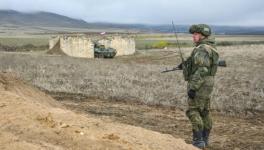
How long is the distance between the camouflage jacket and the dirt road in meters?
1.41

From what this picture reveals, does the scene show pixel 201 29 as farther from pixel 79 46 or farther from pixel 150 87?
pixel 79 46

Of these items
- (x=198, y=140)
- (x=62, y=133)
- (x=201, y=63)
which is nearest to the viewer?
(x=62, y=133)

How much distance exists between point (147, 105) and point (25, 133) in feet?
26.3

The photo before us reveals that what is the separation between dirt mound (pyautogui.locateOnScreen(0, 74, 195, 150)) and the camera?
818 centimetres

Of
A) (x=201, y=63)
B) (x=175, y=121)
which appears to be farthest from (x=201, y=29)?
(x=175, y=121)

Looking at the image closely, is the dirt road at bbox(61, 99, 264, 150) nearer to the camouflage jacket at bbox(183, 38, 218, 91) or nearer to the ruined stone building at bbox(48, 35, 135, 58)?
the camouflage jacket at bbox(183, 38, 218, 91)

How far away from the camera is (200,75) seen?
1000 cm

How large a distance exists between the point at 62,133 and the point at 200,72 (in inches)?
102

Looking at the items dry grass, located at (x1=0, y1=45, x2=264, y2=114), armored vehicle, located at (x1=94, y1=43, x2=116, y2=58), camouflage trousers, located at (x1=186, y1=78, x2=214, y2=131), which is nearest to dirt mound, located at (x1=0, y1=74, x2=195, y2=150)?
camouflage trousers, located at (x1=186, y1=78, x2=214, y2=131)

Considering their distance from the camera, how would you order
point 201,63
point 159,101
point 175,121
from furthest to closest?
point 159,101
point 175,121
point 201,63

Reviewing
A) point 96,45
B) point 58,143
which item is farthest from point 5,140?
point 96,45

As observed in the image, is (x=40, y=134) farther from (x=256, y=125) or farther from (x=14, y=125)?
(x=256, y=125)

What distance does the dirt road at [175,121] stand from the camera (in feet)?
38.3

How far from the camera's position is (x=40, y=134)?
8.77 metres
